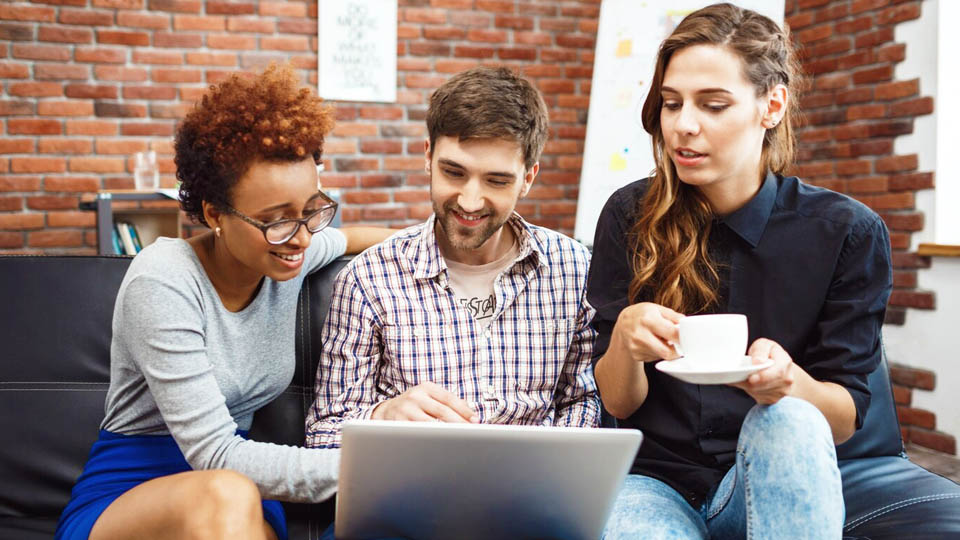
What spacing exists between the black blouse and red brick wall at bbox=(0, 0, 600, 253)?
304 centimetres

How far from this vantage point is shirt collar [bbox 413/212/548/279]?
153cm

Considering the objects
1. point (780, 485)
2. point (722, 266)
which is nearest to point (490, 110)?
point (722, 266)

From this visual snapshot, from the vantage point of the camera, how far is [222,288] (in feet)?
4.53

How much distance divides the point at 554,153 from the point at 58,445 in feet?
11.4

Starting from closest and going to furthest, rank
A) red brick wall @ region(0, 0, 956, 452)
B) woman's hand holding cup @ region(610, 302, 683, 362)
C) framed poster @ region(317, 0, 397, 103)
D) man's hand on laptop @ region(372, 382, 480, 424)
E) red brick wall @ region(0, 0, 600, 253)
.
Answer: woman's hand holding cup @ region(610, 302, 683, 362)
man's hand on laptop @ region(372, 382, 480, 424)
red brick wall @ region(0, 0, 956, 452)
red brick wall @ region(0, 0, 600, 253)
framed poster @ region(317, 0, 397, 103)

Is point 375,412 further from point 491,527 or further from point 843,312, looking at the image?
point 843,312

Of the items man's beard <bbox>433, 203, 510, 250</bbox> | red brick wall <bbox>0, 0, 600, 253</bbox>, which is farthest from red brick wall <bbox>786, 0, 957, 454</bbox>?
man's beard <bbox>433, 203, 510, 250</bbox>

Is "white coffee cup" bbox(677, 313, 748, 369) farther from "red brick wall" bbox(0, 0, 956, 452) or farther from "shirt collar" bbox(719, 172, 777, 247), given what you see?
"red brick wall" bbox(0, 0, 956, 452)

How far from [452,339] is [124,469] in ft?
1.90

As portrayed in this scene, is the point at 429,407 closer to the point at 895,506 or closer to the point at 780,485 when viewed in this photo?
the point at 780,485

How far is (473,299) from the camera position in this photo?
5.16 feet

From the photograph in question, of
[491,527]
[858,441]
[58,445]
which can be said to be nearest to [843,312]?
[858,441]

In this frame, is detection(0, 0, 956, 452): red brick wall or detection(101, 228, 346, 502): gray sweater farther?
detection(0, 0, 956, 452): red brick wall

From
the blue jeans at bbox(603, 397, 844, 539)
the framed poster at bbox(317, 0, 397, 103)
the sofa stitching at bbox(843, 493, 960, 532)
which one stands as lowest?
the sofa stitching at bbox(843, 493, 960, 532)
